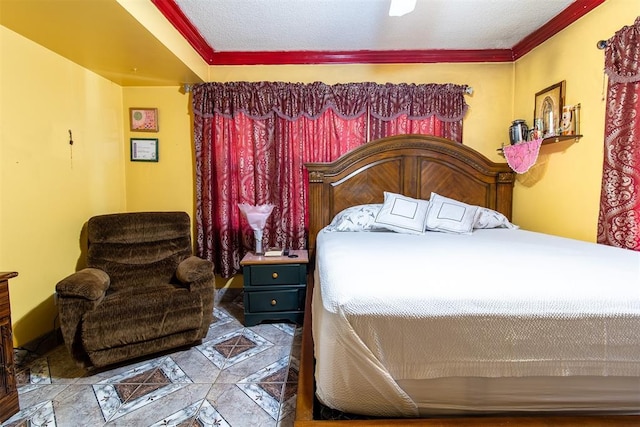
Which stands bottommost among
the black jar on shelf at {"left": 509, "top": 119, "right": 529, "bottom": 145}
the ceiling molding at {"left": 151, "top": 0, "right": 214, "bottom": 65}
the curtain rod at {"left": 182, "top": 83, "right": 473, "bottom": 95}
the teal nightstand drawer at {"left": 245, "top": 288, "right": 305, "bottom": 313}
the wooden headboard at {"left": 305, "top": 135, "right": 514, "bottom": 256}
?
the teal nightstand drawer at {"left": 245, "top": 288, "right": 305, "bottom": 313}

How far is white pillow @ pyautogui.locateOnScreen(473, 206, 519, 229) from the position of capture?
2744 mm

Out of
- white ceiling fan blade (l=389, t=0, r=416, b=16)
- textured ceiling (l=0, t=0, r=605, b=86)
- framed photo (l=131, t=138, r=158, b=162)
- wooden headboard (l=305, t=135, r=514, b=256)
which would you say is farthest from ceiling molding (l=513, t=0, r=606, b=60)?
framed photo (l=131, t=138, r=158, b=162)

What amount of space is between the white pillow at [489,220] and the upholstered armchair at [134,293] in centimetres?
216

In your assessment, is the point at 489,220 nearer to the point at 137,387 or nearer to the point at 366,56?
the point at 366,56

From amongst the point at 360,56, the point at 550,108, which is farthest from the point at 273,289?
the point at 550,108

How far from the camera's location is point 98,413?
62.3 inches

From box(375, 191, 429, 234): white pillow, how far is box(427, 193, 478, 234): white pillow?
0.22 feet

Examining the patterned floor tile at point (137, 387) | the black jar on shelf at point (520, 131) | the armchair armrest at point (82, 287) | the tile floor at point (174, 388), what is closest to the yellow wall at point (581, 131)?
the black jar on shelf at point (520, 131)

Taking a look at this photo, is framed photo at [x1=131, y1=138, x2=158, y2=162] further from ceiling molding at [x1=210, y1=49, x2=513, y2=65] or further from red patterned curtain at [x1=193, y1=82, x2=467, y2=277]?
ceiling molding at [x1=210, y1=49, x2=513, y2=65]

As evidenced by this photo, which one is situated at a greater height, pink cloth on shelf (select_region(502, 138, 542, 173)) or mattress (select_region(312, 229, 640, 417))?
pink cloth on shelf (select_region(502, 138, 542, 173))

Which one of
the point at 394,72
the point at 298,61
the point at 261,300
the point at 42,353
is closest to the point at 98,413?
the point at 42,353

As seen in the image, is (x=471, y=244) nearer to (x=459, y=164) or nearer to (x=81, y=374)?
(x=459, y=164)

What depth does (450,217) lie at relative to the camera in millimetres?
2635

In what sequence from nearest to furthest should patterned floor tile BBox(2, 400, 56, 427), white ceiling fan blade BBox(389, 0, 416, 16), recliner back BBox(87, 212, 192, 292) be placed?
1. patterned floor tile BBox(2, 400, 56, 427)
2. white ceiling fan blade BBox(389, 0, 416, 16)
3. recliner back BBox(87, 212, 192, 292)
